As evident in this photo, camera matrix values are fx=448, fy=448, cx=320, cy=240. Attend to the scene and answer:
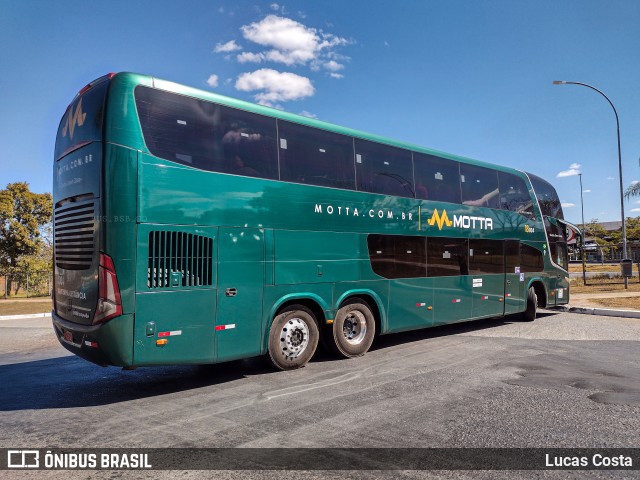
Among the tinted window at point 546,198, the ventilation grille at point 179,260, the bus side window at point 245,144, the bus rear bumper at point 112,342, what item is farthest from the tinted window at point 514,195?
the bus rear bumper at point 112,342

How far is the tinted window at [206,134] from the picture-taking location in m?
5.95

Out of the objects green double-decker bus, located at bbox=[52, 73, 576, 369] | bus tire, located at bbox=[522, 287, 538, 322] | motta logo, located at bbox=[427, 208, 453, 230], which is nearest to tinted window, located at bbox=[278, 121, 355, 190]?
green double-decker bus, located at bbox=[52, 73, 576, 369]

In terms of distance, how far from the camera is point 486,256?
11.6 meters

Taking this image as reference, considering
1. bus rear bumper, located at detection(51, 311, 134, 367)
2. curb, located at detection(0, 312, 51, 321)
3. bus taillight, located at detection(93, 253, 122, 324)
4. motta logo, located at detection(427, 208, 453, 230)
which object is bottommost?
curb, located at detection(0, 312, 51, 321)

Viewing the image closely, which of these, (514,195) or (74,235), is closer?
(74,235)

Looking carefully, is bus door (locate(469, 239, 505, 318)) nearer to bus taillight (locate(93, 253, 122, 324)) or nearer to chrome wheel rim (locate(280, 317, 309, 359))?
chrome wheel rim (locate(280, 317, 309, 359))

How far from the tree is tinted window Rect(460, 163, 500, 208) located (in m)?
29.7

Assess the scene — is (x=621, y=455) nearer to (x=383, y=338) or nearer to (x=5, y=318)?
(x=383, y=338)

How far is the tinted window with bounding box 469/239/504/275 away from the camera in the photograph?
11164 mm

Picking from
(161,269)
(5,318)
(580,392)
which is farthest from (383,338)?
(5,318)

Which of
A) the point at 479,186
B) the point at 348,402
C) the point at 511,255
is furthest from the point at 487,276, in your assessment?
the point at 348,402

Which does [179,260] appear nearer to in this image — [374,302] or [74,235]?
[74,235]

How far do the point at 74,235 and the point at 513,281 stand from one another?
11.0 m

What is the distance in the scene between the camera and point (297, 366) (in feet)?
24.6
